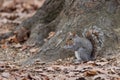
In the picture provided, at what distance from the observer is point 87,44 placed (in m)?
6.97

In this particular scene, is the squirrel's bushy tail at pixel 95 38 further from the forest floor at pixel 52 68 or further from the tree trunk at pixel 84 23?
the forest floor at pixel 52 68

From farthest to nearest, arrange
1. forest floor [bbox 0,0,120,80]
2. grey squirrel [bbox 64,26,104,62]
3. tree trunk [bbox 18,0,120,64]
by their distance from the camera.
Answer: tree trunk [bbox 18,0,120,64], grey squirrel [bbox 64,26,104,62], forest floor [bbox 0,0,120,80]

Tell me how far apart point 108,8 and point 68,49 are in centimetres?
97

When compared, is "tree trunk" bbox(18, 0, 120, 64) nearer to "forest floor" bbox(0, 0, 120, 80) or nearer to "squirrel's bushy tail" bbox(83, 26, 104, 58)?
"squirrel's bushy tail" bbox(83, 26, 104, 58)

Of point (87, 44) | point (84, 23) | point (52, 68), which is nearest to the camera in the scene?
point (52, 68)

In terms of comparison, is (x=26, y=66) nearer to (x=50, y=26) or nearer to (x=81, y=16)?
(x=81, y=16)

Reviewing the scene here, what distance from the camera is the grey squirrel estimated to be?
22.6ft

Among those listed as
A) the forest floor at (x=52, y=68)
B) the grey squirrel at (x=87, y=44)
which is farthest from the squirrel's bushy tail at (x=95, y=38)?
the forest floor at (x=52, y=68)

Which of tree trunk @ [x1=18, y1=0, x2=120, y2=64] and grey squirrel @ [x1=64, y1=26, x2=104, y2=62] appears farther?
tree trunk @ [x1=18, y1=0, x2=120, y2=64]

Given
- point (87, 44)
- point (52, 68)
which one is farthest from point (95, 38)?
point (52, 68)

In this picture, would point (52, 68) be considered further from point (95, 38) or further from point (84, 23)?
point (84, 23)

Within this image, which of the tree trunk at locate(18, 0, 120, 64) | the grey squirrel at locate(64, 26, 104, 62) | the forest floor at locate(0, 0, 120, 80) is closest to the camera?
the forest floor at locate(0, 0, 120, 80)

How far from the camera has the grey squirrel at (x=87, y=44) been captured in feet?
22.6

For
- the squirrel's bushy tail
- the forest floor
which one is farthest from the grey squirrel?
the forest floor
